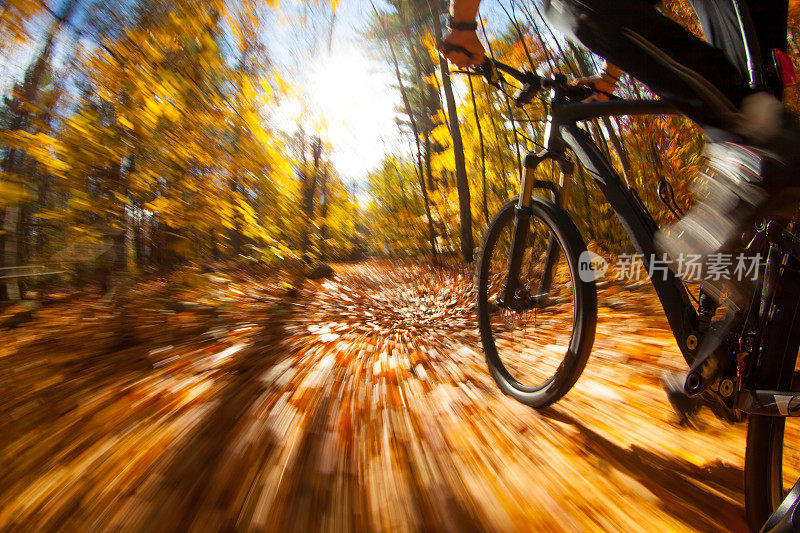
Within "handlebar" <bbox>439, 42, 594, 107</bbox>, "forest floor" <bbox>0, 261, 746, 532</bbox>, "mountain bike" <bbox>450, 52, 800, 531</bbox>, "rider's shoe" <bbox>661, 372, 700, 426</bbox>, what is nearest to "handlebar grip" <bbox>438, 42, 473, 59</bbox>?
"handlebar" <bbox>439, 42, 594, 107</bbox>

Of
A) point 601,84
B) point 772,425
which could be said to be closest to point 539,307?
point 772,425

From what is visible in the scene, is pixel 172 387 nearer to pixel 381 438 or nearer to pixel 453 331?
pixel 381 438

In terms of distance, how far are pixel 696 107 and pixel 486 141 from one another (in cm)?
709

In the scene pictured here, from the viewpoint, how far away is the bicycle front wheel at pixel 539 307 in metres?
1.21

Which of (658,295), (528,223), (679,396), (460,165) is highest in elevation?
(460,165)

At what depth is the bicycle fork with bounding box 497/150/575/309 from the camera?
1.47 m

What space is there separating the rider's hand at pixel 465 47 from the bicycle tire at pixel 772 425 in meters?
1.18

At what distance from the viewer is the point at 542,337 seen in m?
2.33

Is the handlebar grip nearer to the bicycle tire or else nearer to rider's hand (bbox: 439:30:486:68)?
rider's hand (bbox: 439:30:486:68)

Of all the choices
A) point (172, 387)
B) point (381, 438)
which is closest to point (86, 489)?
point (172, 387)

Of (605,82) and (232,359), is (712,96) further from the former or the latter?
(232,359)

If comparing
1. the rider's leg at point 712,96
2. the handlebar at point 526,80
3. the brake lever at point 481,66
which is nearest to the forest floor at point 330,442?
the rider's leg at point 712,96

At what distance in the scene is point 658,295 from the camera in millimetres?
969

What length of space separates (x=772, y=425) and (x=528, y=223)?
997mm
